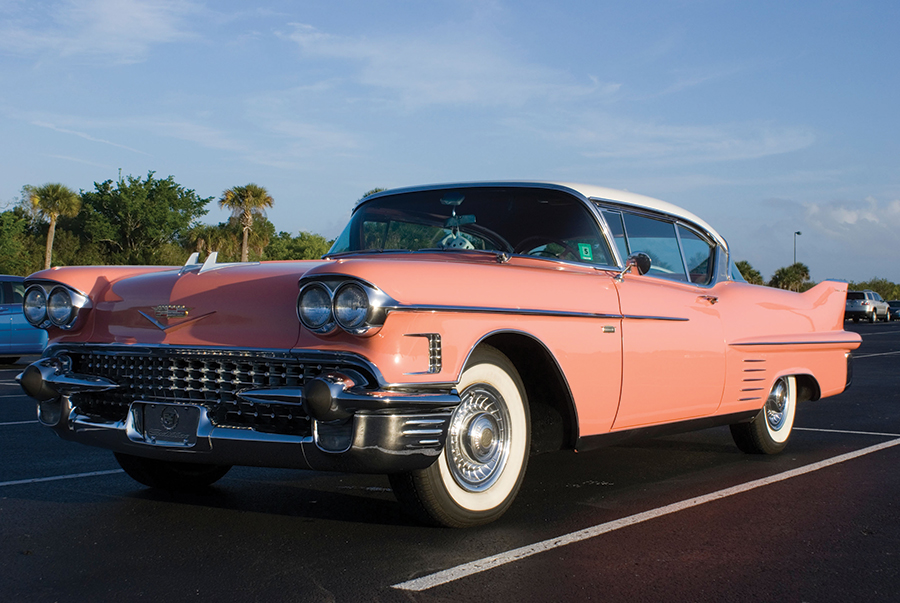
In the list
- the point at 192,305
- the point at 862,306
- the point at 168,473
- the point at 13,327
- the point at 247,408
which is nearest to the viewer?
the point at 247,408

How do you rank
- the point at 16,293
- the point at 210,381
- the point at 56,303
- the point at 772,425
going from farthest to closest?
the point at 16,293
the point at 772,425
the point at 56,303
the point at 210,381

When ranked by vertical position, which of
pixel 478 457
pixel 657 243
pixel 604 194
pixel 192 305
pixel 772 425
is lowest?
pixel 772 425

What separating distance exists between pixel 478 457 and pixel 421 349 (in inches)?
26.7

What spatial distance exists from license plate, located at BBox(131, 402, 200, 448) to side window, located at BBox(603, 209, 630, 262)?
2.51 meters

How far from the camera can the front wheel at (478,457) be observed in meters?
3.62

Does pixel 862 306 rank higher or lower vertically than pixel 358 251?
lower

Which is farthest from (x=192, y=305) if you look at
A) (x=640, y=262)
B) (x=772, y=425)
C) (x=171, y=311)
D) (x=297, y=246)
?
(x=297, y=246)

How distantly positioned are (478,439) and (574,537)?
0.58 metres

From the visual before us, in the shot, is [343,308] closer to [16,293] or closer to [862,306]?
[16,293]

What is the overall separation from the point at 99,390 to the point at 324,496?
4.31 feet

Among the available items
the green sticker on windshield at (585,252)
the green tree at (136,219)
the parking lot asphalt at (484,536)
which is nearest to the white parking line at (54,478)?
the parking lot asphalt at (484,536)

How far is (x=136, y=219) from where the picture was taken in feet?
158

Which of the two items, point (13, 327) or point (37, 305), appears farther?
point (13, 327)

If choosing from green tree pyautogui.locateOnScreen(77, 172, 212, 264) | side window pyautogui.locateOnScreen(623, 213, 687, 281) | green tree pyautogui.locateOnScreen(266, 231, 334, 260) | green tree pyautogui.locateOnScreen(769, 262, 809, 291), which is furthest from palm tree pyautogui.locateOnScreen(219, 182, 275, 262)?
green tree pyautogui.locateOnScreen(769, 262, 809, 291)
